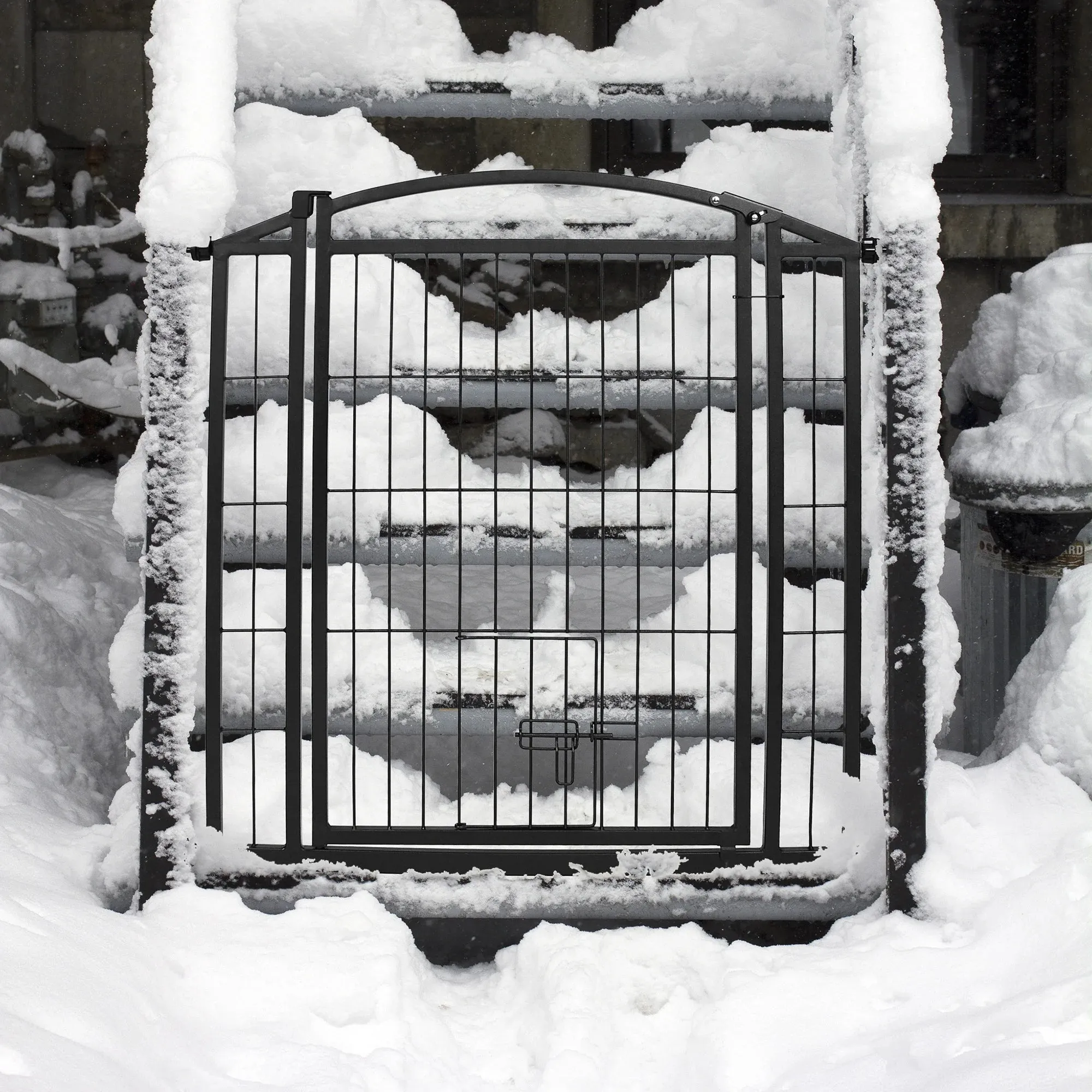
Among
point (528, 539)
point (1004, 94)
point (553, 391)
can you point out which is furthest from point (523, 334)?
point (1004, 94)

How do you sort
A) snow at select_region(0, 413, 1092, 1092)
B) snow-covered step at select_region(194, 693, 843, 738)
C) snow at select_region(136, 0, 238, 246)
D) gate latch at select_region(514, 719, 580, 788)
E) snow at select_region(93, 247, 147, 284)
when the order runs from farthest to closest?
1. snow at select_region(93, 247, 147, 284)
2. snow-covered step at select_region(194, 693, 843, 738)
3. gate latch at select_region(514, 719, 580, 788)
4. snow at select_region(136, 0, 238, 246)
5. snow at select_region(0, 413, 1092, 1092)

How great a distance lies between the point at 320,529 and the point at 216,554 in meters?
0.28

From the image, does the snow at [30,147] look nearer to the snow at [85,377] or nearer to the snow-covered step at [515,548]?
the snow at [85,377]

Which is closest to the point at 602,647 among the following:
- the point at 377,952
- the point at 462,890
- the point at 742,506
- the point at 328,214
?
the point at 742,506

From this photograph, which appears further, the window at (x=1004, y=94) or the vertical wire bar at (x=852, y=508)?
the window at (x=1004, y=94)

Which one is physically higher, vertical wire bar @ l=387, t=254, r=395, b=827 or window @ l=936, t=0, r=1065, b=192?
Answer: window @ l=936, t=0, r=1065, b=192

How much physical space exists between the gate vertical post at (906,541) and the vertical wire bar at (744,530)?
0.33 m

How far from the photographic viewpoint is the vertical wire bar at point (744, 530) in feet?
9.41

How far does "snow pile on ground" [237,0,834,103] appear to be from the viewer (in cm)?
331

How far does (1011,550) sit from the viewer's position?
417cm

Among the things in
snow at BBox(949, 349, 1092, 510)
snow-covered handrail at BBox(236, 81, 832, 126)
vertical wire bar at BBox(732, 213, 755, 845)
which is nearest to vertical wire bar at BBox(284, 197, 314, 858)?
snow-covered handrail at BBox(236, 81, 832, 126)

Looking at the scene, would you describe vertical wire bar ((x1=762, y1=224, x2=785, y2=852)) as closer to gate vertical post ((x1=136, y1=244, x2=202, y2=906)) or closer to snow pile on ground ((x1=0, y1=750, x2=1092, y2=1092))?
snow pile on ground ((x1=0, y1=750, x2=1092, y2=1092))

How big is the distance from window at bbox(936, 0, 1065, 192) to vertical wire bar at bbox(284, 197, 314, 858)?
14.4ft

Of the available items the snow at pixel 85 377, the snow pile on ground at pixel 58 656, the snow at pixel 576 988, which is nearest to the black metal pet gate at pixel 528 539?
the snow at pixel 576 988
